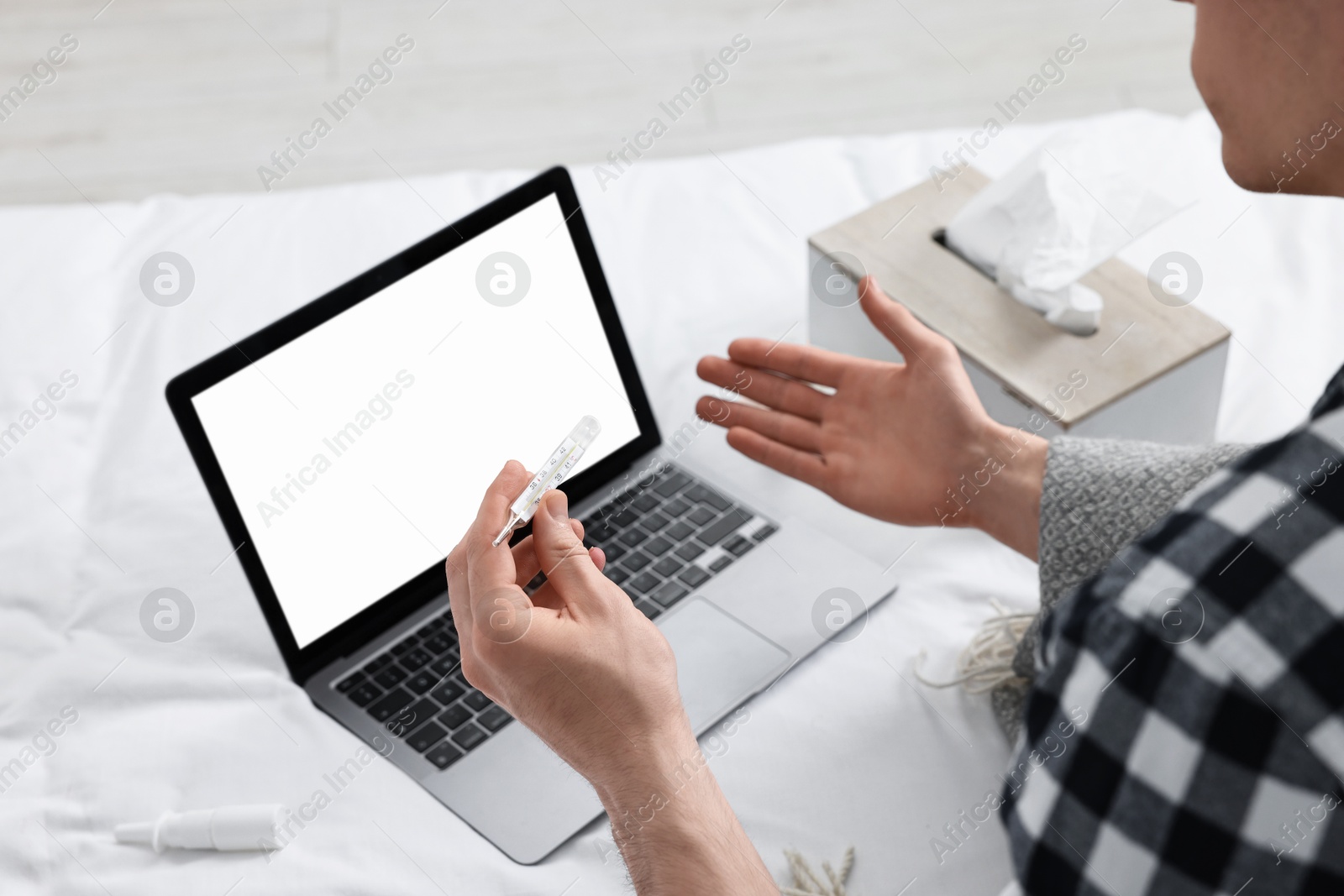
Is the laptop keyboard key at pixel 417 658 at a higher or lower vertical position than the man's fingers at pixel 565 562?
lower

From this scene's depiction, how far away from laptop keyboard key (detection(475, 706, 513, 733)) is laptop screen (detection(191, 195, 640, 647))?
127 millimetres

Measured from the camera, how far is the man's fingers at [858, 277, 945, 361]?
0.96m

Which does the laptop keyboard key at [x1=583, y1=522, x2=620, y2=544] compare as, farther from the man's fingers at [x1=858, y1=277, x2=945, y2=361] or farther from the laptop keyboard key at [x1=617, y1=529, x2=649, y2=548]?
the man's fingers at [x1=858, y1=277, x2=945, y2=361]

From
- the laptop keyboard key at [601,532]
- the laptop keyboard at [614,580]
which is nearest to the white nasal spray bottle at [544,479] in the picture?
the laptop keyboard at [614,580]

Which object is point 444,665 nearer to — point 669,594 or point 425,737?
point 425,737

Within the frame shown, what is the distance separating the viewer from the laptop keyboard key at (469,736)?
0.87 metres

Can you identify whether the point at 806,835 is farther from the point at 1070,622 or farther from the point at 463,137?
the point at 463,137

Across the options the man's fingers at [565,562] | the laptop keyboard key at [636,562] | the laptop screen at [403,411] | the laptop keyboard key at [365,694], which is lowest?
the laptop keyboard key at [636,562]

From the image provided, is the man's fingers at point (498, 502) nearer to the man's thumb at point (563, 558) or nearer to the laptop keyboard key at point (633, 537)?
the man's thumb at point (563, 558)

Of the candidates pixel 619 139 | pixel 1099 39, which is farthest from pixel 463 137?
pixel 1099 39

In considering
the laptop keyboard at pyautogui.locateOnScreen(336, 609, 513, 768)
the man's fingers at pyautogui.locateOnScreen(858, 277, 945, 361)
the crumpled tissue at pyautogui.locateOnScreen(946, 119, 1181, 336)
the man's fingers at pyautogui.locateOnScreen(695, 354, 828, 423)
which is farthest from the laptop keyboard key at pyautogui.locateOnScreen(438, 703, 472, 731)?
the crumpled tissue at pyautogui.locateOnScreen(946, 119, 1181, 336)

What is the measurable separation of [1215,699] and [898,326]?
0.54 m

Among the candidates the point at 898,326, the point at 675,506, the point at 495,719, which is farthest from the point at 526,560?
the point at 898,326

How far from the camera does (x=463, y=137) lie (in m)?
2.20
